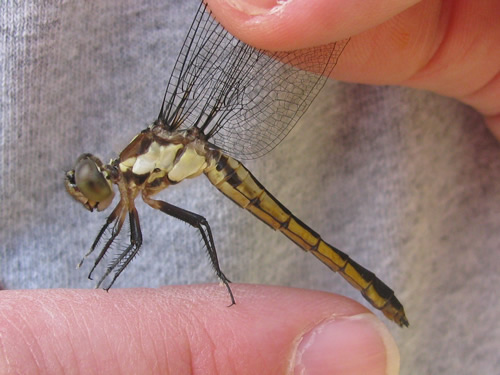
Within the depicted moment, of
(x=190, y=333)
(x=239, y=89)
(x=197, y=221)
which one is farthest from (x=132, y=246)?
(x=239, y=89)

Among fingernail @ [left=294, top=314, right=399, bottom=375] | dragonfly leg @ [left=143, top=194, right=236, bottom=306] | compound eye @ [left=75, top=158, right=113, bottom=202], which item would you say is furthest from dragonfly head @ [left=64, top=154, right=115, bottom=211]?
fingernail @ [left=294, top=314, right=399, bottom=375]

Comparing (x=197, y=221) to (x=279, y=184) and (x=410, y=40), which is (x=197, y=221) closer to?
(x=279, y=184)

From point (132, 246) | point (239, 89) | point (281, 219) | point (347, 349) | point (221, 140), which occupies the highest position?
point (239, 89)

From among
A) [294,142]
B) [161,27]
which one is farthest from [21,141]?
[294,142]

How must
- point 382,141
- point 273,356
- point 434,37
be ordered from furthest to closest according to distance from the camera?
point 382,141, point 434,37, point 273,356

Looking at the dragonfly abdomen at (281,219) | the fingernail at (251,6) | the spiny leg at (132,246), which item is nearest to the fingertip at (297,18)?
the fingernail at (251,6)

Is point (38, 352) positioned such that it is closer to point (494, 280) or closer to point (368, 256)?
point (368, 256)

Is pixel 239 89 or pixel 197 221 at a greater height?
pixel 239 89
